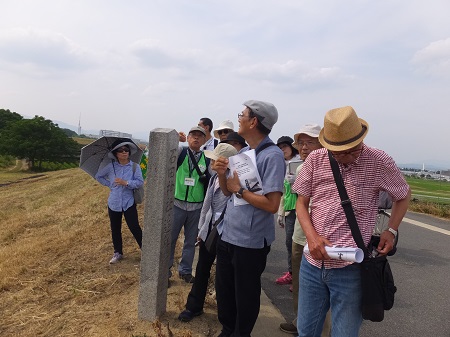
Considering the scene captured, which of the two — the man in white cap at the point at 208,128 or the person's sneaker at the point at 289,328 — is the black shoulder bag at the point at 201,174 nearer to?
the man in white cap at the point at 208,128

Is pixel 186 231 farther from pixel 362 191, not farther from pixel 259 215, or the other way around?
pixel 362 191

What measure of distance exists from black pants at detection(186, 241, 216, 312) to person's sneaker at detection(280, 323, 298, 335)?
771 millimetres

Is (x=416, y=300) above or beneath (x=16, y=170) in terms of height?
above

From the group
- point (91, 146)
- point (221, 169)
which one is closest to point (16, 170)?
point (91, 146)

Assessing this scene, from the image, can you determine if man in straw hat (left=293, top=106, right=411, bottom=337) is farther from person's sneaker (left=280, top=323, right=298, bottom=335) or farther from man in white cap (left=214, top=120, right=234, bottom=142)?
man in white cap (left=214, top=120, right=234, bottom=142)

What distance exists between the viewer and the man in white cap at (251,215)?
2.57m

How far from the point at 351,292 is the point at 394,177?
0.67 metres


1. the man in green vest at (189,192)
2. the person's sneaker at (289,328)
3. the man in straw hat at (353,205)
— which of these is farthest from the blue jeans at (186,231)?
the man in straw hat at (353,205)

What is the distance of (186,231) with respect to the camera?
4.29 metres

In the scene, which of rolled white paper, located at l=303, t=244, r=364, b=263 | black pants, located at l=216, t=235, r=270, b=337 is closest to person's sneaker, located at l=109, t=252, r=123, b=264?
black pants, located at l=216, t=235, r=270, b=337

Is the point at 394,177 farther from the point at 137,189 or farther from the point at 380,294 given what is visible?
the point at 137,189

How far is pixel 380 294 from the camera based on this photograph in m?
1.96

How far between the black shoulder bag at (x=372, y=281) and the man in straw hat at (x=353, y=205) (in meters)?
0.04

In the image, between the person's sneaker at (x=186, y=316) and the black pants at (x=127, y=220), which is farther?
the black pants at (x=127, y=220)
